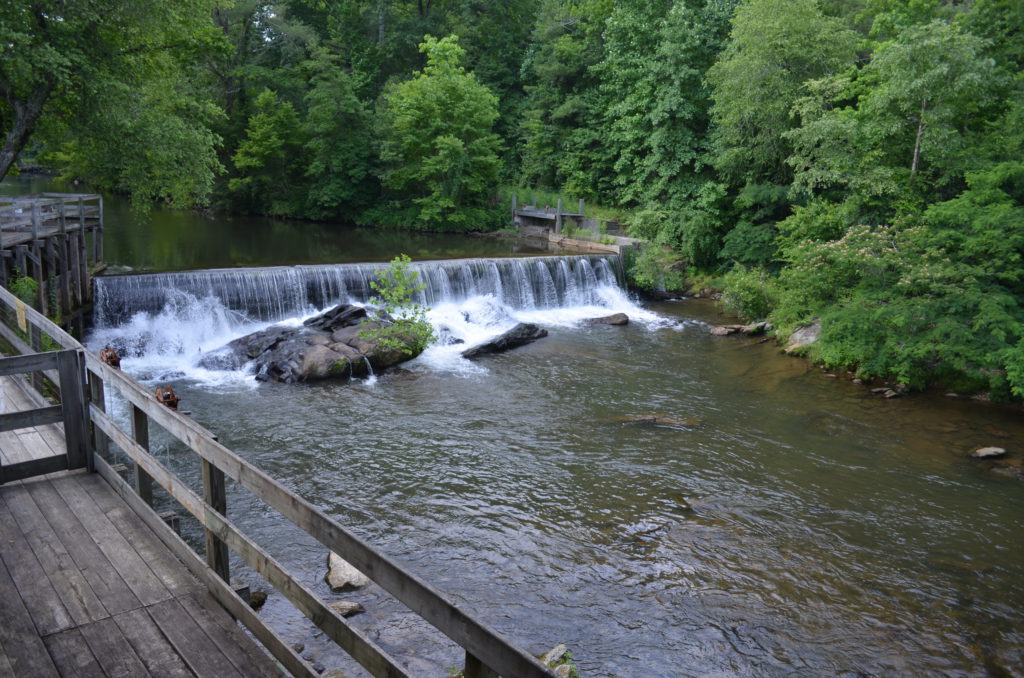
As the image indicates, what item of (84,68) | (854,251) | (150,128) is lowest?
(854,251)

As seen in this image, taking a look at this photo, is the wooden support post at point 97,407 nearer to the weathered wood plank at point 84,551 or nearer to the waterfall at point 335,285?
the weathered wood plank at point 84,551

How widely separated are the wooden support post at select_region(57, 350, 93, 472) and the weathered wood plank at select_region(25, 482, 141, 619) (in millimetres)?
290

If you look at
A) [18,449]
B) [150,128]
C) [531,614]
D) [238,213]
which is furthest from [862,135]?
[238,213]

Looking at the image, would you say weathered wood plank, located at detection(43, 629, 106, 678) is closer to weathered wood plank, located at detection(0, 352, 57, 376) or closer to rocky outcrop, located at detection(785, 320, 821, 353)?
weathered wood plank, located at detection(0, 352, 57, 376)

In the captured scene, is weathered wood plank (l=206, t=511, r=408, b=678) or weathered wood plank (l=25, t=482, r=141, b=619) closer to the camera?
weathered wood plank (l=206, t=511, r=408, b=678)

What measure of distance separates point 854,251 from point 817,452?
630 centimetres

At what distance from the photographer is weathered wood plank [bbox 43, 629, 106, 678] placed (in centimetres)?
325

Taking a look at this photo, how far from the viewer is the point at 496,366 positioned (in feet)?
52.3

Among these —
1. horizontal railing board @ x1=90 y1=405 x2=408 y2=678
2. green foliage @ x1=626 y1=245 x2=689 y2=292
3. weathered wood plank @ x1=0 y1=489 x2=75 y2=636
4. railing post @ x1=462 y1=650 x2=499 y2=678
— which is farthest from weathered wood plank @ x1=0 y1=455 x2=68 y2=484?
green foliage @ x1=626 y1=245 x2=689 y2=292

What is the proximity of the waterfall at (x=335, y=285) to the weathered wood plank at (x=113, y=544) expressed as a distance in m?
13.6

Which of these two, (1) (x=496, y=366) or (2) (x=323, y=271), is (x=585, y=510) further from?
(2) (x=323, y=271)

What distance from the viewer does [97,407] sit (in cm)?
516

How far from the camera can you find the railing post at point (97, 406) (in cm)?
513

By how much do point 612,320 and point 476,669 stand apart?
18.5 m
